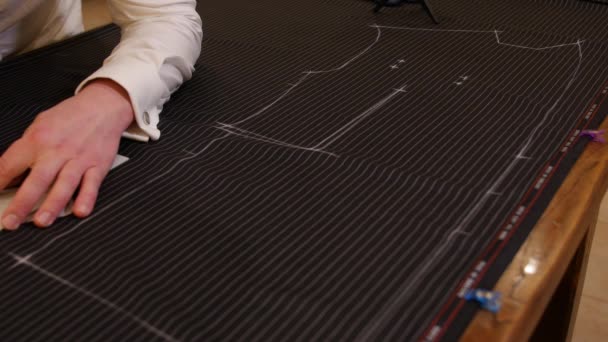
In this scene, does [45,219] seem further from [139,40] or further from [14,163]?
[139,40]

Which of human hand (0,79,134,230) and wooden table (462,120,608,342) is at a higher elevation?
wooden table (462,120,608,342)

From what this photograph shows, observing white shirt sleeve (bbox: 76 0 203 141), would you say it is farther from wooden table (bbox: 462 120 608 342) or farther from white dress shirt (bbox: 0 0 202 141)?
wooden table (bbox: 462 120 608 342)

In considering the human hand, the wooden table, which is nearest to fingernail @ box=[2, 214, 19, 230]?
the human hand

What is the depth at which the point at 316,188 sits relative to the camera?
2.47 feet

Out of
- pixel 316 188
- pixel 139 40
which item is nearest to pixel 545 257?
pixel 316 188

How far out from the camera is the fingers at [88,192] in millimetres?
721

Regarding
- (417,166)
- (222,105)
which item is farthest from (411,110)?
(222,105)

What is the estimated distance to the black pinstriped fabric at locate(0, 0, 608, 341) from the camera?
1.90 ft

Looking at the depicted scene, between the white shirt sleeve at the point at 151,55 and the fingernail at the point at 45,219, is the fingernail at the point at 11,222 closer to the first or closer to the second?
the fingernail at the point at 45,219

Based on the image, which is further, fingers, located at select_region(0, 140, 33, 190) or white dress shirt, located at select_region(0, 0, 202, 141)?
white dress shirt, located at select_region(0, 0, 202, 141)

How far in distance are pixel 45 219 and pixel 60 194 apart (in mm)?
38

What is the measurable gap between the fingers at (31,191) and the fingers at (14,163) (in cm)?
2

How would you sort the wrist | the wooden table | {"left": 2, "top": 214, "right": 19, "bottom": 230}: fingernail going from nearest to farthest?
1. the wooden table
2. {"left": 2, "top": 214, "right": 19, "bottom": 230}: fingernail
3. the wrist

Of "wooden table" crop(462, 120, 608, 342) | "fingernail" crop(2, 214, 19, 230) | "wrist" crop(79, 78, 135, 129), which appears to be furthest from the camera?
"wrist" crop(79, 78, 135, 129)
